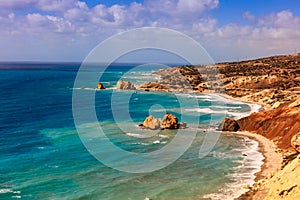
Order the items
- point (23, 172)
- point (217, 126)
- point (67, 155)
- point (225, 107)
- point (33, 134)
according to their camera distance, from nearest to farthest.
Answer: point (23, 172)
point (67, 155)
point (33, 134)
point (217, 126)
point (225, 107)

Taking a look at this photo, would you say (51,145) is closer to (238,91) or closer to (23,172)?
(23,172)

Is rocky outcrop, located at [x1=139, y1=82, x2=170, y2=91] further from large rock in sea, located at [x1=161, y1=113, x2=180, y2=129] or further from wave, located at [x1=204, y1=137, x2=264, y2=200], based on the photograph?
wave, located at [x1=204, y1=137, x2=264, y2=200]

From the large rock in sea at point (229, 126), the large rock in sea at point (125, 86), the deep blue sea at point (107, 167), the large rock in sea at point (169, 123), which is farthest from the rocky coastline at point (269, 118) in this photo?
the large rock in sea at point (169, 123)

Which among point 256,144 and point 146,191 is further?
point 256,144

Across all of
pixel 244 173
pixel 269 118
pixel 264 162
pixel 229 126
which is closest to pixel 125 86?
pixel 229 126

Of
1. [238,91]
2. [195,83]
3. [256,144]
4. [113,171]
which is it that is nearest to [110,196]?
[113,171]

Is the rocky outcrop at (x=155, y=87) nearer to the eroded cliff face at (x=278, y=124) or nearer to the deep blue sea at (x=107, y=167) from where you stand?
the deep blue sea at (x=107, y=167)

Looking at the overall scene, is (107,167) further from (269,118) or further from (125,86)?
(125,86)

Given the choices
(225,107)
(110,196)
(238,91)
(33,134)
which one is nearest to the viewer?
(110,196)
